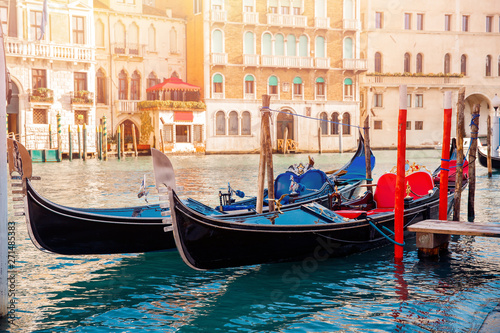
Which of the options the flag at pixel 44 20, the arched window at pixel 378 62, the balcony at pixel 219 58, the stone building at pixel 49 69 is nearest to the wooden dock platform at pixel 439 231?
the stone building at pixel 49 69

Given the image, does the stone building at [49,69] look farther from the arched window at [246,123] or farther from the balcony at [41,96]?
the arched window at [246,123]

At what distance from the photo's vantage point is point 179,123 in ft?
82.2

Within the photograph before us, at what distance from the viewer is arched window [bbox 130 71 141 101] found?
25188 mm

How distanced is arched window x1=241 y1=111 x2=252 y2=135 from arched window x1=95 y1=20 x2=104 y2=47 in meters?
6.57

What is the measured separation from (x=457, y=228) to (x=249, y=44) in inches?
859

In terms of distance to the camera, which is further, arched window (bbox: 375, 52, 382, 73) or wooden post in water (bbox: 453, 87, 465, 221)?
arched window (bbox: 375, 52, 382, 73)

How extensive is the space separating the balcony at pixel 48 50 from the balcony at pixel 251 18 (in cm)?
659

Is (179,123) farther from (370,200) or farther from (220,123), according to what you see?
(370,200)

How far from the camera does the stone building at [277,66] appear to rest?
25.8 m

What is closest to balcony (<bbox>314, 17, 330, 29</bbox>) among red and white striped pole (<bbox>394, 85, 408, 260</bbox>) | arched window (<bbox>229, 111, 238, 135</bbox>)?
arched window (<bbox>229, 111, 238, 135</bbox>)

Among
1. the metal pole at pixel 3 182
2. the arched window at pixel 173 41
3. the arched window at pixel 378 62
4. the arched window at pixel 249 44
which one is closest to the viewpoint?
the metal pole at pixel 3 182

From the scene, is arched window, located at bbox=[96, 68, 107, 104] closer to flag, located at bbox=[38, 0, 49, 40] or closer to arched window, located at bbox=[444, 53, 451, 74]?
flag, located at bbox=[38, 0, 49, 40]

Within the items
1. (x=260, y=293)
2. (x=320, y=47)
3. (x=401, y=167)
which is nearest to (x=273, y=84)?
(x=320, y=47)

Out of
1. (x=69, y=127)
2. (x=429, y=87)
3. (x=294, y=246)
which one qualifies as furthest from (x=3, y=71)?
(x=429, y=87)
